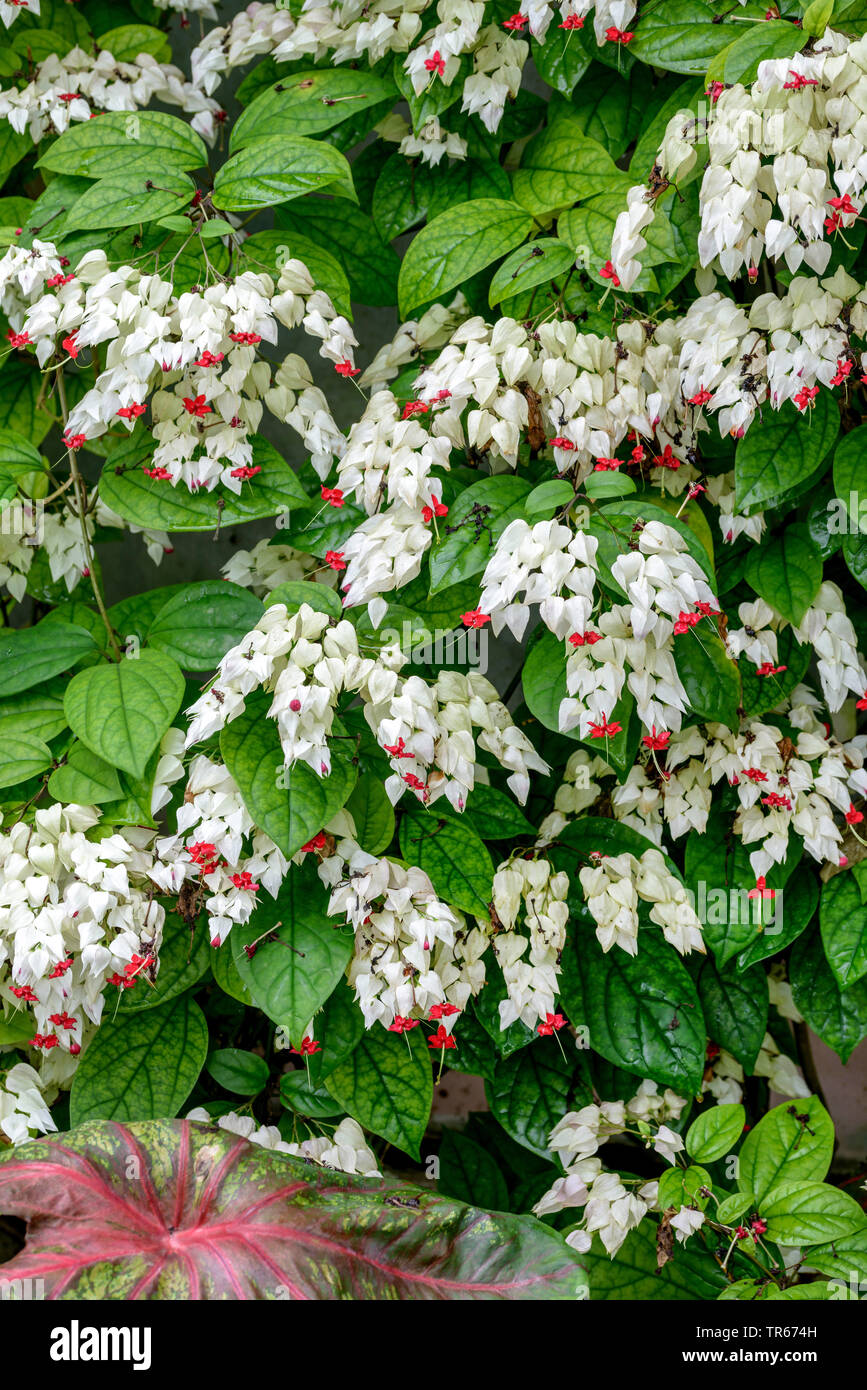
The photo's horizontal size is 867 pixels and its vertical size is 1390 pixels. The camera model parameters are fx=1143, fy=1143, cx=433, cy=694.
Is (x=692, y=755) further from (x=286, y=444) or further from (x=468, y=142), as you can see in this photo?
(x=286, y=444)

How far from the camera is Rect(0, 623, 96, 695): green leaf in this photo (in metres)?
1.39

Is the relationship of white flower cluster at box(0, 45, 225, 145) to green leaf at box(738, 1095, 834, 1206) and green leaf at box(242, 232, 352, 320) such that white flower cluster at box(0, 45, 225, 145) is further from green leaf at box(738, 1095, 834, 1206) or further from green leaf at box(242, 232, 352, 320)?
green leaf at box(738, 1095, 834, 1206)

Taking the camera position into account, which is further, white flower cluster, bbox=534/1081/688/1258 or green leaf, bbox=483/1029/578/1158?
green leaf, bbox=483/1029/578/1158

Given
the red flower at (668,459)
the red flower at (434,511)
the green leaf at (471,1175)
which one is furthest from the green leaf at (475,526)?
the green leaf at (471,1175)

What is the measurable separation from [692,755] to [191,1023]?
0.71m

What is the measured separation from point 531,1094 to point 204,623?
74cm

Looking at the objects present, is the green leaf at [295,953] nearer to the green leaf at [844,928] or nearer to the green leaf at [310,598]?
the green leaf at [310,598]

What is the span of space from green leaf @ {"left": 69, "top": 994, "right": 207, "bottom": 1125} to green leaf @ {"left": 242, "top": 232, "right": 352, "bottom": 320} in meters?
0.92

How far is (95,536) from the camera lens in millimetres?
1768

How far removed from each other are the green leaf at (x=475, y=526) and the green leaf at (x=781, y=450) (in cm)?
25

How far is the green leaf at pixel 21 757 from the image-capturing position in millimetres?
1307

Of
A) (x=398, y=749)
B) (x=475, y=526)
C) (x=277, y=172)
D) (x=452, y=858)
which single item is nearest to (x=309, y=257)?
(x=277, y=172)

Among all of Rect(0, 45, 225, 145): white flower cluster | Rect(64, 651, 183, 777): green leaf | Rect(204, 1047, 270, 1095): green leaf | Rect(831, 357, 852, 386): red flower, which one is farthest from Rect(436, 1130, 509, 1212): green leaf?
Rect(0, 45, 225, 145): white flower cluster

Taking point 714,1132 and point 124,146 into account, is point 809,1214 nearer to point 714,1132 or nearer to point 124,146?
point 714,1132
